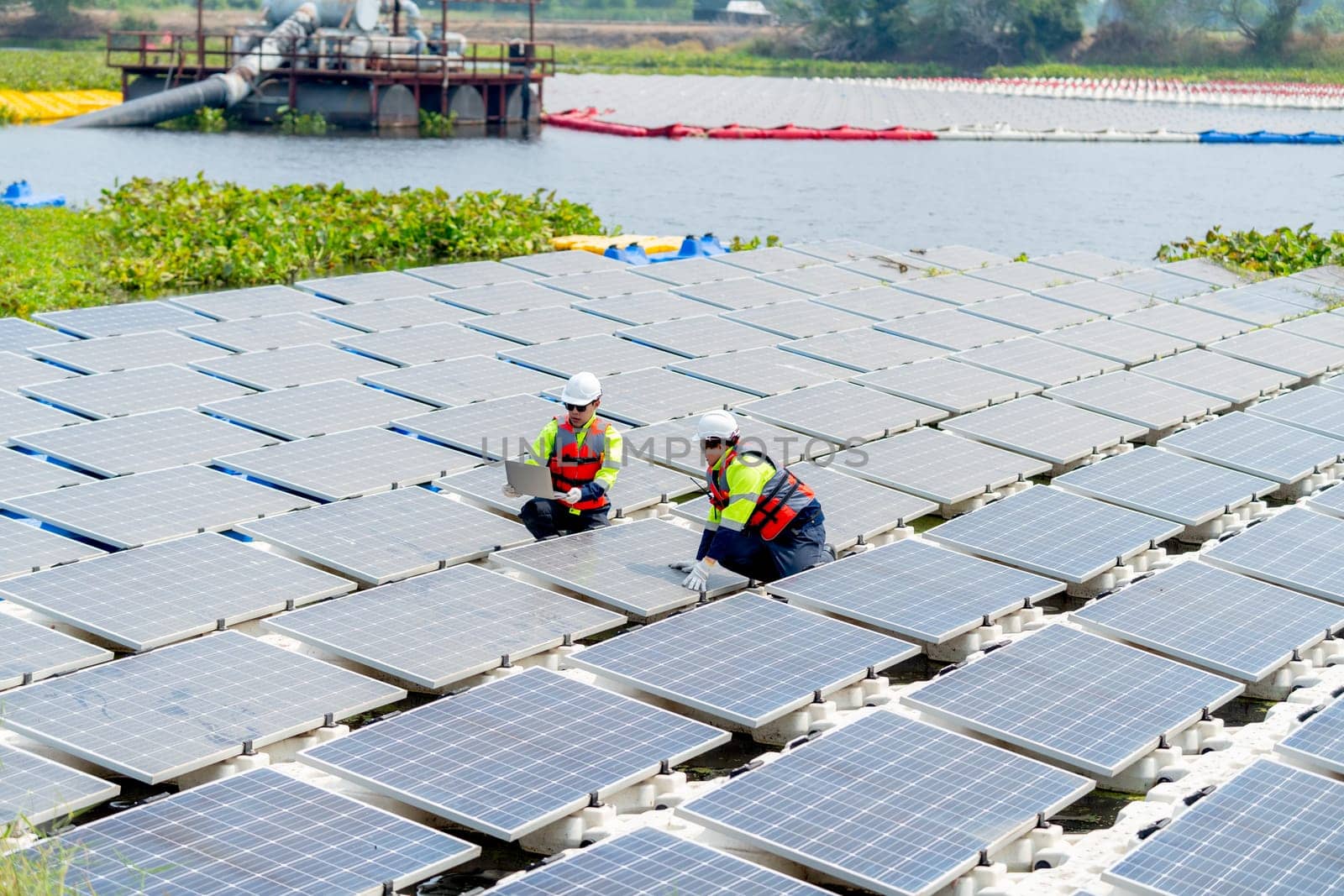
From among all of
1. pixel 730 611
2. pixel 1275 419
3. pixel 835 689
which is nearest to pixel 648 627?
pixel 730 611

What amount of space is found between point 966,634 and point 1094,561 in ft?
6.24

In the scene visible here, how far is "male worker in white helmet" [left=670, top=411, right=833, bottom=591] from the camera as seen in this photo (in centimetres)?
1348

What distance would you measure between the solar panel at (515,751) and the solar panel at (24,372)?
9.72m

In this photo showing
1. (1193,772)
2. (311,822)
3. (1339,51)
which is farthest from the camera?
(1339,51)

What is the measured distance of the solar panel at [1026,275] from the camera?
1097 inches

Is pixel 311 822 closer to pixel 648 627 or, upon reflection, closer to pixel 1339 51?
pixel 648 627

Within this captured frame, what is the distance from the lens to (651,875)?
896cm

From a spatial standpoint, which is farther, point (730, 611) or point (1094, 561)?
point (1094, 561)

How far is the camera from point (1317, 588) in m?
14.0

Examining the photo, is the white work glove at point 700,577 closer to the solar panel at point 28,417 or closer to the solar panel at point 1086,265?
the solar panel at point 28,417

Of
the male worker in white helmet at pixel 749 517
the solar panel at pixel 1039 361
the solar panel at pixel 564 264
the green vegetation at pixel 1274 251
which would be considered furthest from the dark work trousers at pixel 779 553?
the green vegetation at pixel 1274 251

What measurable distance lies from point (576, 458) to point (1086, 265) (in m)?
18.1

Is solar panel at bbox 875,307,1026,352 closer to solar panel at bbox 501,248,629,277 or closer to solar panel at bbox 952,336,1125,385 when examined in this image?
solar panel at bbox 952,336,1125,385

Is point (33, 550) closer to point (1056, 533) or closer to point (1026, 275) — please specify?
point (1056, 533)
